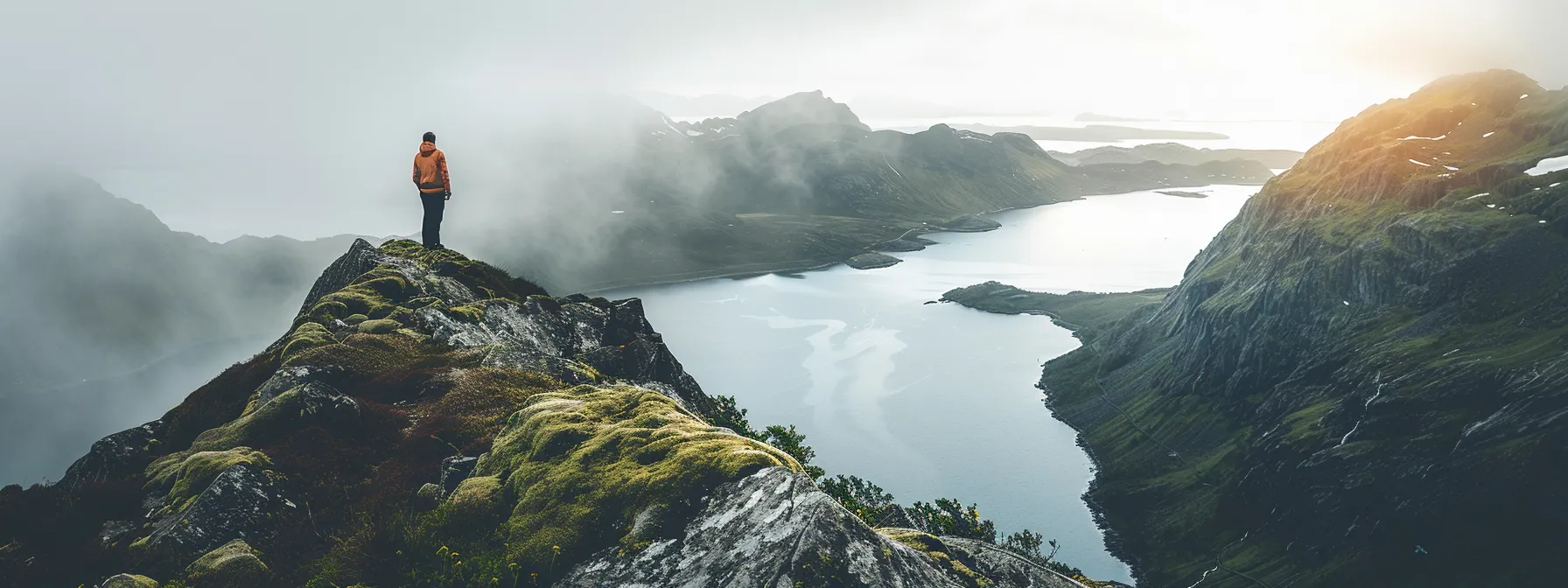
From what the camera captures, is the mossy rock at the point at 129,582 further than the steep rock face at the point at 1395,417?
No

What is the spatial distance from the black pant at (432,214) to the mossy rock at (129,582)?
30.4 m

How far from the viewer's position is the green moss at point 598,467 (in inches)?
750

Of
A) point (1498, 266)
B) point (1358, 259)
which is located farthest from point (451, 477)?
point (1358, 259)

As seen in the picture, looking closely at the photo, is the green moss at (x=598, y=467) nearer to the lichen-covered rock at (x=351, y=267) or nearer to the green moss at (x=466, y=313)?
the green moss at (x=466, y=313)

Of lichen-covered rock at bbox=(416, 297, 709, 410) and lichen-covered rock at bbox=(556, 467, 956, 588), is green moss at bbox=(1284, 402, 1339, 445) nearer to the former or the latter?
lichen-covered rock at bbox=(416, 297, 709, 410)

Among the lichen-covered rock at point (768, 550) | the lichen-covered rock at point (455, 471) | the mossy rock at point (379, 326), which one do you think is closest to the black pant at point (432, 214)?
the mossy rock at point (379, 326)

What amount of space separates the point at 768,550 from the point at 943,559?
4.89 meters

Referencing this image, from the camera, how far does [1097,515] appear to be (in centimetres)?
16200

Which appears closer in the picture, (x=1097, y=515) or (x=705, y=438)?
(x=705, y=438)

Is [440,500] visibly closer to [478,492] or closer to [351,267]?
[478,492]

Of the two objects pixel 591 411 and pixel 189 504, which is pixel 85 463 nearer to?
pixel 189 504

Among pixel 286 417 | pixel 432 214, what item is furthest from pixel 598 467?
pixel 432 214

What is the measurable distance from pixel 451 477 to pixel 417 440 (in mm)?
3163

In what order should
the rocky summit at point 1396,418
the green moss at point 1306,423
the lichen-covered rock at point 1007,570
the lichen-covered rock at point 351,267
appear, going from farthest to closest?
1. the green moss at point 1306,423
2. the rocky summit at point 1396,418
3. the lichen-covered rock at point 351,267
4. the lichen-covered rock at point 1007,570
